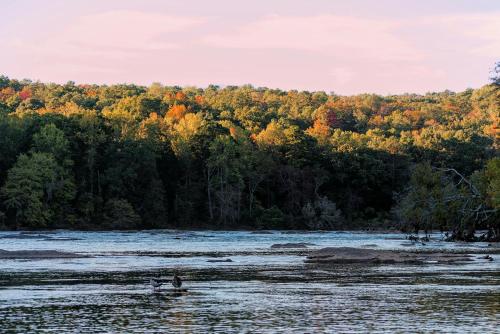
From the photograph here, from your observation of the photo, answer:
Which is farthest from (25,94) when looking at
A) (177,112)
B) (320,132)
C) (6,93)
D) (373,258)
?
(373,258)

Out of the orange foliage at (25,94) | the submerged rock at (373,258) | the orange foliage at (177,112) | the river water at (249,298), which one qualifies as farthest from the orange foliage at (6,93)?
the river water at (249,298)

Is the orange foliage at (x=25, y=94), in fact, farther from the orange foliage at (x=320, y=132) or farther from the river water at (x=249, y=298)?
the river water at (x=249, y=298)

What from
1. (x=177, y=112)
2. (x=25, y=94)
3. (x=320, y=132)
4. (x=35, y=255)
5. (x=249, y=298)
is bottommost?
(x=249, y=298)

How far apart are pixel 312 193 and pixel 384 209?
35.2 ft

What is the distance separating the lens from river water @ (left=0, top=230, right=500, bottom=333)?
25844 mm

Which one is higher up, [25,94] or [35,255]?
[25,94]

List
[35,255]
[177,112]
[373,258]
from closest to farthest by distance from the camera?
[373,258] → [35,255] → [177,112]

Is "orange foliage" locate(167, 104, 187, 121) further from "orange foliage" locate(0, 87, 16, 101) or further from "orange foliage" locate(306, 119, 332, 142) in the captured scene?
"orange foliage" locate(0, 87, 16, 101)

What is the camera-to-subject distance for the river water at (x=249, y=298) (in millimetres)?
25844

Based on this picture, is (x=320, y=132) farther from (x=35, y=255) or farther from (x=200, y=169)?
(x=35, y=255)

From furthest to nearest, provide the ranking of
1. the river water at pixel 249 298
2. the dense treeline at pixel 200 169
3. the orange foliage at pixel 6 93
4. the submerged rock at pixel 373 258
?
the orange foliage at pixel 6 93, the dense treeline at pixel 200 169, the submerged rock at pixel 373 258, the river water at pixel 249 298

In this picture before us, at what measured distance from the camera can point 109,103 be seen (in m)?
164

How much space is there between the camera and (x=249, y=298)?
3238cm

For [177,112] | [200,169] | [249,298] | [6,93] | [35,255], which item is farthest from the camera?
[6,93]
